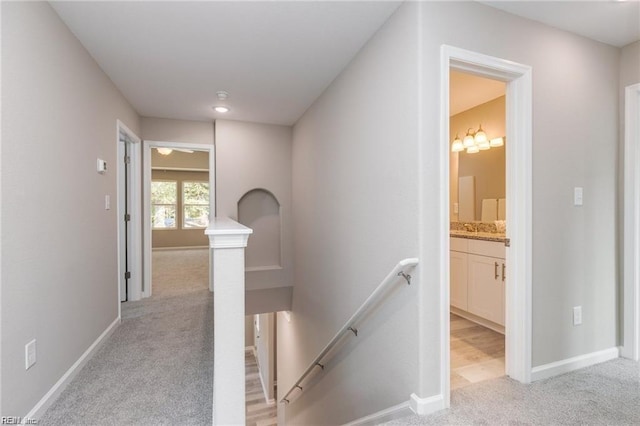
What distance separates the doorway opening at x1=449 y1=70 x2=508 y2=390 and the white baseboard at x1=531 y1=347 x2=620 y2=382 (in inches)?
10.8

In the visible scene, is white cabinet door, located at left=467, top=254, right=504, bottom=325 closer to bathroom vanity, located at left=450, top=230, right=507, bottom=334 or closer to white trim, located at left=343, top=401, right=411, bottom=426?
bathroom vanity, located at left=450, top=230, right=507, bottom=334

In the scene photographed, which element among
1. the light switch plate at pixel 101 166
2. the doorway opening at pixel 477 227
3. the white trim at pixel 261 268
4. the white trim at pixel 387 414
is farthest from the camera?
the white trim at pixel 261 268

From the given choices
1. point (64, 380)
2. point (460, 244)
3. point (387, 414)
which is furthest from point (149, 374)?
point (460, 244)

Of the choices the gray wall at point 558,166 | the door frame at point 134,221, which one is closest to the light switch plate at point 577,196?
the gray wall at point 558,166

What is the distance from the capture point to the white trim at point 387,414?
1842mm

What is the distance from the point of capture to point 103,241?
268 cm

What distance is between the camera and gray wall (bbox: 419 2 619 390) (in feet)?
5.88

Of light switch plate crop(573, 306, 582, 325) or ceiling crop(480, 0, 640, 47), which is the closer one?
ceiling crop(480, 0, 640, 47)

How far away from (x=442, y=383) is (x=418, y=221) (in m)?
0.96

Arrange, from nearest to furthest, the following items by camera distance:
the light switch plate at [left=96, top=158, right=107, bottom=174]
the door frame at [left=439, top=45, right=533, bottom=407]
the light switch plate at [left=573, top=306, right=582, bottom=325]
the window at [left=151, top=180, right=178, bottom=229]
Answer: the door frame at [left=439, top=45, right=533, bottom=407], the light switch plate at [left=573, top=306, right=582, bottom=325], the light switch plate at [left=96, top=158, right=107, bottom=174], the window at [left=151, top=180, right=178, bottom=229]

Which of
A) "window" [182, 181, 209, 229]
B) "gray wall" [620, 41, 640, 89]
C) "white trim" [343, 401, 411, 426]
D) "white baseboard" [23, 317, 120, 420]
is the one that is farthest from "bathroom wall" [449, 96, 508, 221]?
"window" [182, 181, 209, 229]

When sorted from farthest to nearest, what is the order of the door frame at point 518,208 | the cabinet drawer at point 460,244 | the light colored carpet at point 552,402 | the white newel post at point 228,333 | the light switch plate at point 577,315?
the cabinet drawer at point 460,244
the light switch plate at point 577,315
the door frame at point 518,208
the light colored carpet at point 552,402
the white newel post at point 228,333

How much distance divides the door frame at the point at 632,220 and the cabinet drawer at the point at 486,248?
0.88 meters

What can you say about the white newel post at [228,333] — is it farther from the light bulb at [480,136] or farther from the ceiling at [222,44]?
the light bulb at [480,136]
